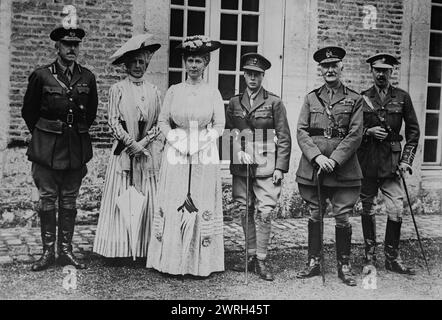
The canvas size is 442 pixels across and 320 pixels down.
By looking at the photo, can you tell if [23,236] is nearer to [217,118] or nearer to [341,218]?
[217,118]

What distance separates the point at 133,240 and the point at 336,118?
2259 millimetres

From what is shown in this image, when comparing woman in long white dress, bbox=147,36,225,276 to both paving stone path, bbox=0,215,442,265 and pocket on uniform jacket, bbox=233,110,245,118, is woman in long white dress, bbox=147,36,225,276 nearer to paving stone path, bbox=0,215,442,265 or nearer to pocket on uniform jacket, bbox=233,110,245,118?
pocket on uniform jacket, bbox=233,110,245,118

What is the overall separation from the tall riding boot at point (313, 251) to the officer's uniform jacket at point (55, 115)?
2320 mm

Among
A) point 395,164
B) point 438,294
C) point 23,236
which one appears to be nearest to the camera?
point 438,294

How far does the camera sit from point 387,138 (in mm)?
5727

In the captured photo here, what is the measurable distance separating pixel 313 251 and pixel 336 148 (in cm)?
102

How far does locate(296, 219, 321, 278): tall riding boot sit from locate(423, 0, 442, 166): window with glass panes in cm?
418

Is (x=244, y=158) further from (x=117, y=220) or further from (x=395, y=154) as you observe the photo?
(x=395, y=154)

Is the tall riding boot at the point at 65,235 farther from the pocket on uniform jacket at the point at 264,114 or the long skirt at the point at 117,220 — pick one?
the pocket on uniform jacket at the point at 264,114

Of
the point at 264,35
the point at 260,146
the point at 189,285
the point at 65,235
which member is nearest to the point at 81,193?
the point at 65,235

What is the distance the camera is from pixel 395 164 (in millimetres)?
5707

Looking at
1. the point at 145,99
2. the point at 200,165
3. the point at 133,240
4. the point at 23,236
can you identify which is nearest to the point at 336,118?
the point at 200,165

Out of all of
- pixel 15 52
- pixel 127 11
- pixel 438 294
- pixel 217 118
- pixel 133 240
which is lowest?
pixel 438 294

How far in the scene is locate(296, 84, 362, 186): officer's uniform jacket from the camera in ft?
17.1
